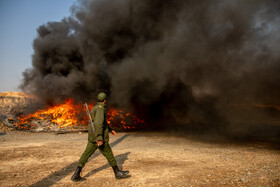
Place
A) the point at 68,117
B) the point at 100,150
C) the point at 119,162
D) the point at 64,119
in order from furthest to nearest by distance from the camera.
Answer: the point at 68,117, the point at 64,119, the point at 119,162, the point at 100,150

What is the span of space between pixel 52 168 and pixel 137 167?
7.65 feet

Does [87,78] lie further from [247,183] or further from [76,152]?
[247,183]

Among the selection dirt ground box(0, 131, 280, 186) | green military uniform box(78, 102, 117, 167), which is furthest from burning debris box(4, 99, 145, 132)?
green military uniform box(78, 102, 117, 167)

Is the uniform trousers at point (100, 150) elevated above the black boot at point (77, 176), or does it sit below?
above

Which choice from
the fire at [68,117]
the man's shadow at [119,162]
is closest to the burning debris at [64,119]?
the fire at [68,117]

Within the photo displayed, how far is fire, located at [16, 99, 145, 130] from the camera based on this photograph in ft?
47.6

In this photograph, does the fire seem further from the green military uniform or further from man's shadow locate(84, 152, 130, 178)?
the green military uniform

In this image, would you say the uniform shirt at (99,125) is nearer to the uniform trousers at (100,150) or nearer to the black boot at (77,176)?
the uniform trousers at (100,150)

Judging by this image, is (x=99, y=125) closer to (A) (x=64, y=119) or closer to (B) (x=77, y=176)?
(B) (x=77, y=176)

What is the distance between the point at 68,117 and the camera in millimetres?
14930

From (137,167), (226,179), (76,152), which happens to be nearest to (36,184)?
(137,167)

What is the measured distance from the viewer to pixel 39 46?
1812 centimetres

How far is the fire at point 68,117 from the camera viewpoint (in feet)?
47.6

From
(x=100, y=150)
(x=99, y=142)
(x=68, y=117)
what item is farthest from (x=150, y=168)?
(x=68, y=117)
